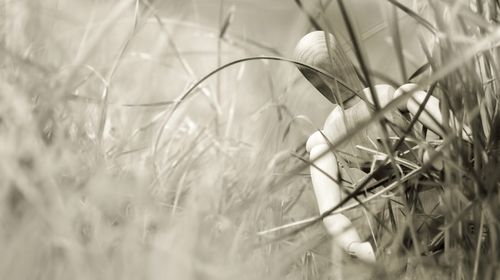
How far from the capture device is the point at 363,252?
546 mm

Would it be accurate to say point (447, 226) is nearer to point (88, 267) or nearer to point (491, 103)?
point (491, 103)

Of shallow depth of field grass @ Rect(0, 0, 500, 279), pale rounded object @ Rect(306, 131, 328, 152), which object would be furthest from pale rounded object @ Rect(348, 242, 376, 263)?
pale rounded object @ Rect(306, 131, 328, 152)

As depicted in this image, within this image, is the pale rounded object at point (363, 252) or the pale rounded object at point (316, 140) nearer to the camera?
A: the pale rounded object at point (363, 252)

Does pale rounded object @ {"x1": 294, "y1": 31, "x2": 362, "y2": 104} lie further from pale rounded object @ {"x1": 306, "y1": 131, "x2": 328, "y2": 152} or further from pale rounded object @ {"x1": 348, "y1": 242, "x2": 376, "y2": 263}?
pale rounded object @ {"x1": 348, "y1": 242, "x2": 376, "y2": 263}

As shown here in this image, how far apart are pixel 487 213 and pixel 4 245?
0.32 meters

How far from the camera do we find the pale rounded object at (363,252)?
1.79 feet

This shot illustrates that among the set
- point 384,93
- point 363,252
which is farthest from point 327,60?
point 363,252

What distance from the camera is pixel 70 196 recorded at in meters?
0.44

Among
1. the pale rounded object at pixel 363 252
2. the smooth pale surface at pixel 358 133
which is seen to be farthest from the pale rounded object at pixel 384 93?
the pale rounded object at pixel 363 252

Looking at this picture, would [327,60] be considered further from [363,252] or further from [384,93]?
[363,252]

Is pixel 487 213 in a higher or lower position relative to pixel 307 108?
lower

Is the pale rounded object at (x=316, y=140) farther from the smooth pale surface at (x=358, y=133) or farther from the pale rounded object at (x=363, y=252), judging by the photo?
the pale rounded object at (x=363, y=252)

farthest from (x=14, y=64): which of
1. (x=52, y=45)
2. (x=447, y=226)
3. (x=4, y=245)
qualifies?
(x=447, y=226)

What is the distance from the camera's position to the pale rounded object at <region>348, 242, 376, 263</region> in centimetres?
55
